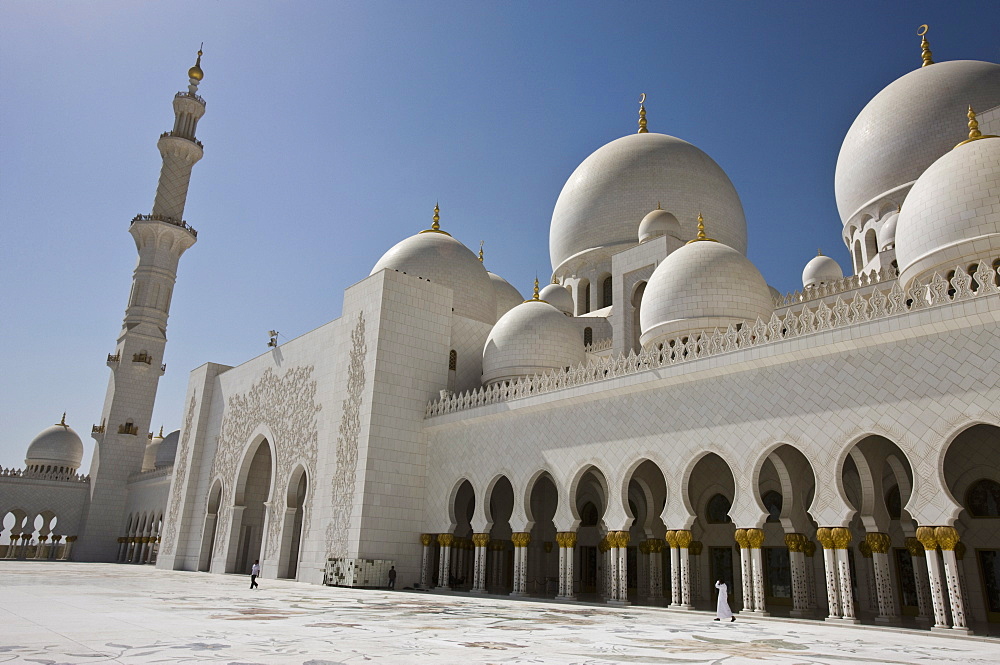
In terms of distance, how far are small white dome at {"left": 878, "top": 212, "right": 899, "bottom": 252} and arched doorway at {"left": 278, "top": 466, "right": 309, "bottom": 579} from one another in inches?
486

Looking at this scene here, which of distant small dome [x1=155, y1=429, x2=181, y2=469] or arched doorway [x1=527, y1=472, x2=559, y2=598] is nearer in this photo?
arched doorway [x1=527, y1=472, x2=559, y2=598]

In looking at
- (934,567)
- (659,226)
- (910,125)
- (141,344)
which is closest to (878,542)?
(934,567)

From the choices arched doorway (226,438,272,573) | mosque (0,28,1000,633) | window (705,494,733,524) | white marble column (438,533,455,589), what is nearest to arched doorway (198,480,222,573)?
mosque (0,28,1000,633)

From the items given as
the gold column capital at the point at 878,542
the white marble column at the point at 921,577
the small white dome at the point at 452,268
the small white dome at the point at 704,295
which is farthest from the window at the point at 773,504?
the small white dome at the point at 452,268

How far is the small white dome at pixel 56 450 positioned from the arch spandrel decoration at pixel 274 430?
1300 cm

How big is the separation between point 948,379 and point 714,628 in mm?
3466

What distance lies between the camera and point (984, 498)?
9.26 metres

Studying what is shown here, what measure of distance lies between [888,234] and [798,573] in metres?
7.78

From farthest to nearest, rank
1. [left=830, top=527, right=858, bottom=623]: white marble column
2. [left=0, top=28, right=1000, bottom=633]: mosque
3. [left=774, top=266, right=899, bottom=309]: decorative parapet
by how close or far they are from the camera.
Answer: [left=774, top=266, right=899, bottom=309]: decorative parapet < [left=0, top=28, right=1000, bottom=633]: mosque < [left=830, top=527, right=858, bottom=623]: white marble column

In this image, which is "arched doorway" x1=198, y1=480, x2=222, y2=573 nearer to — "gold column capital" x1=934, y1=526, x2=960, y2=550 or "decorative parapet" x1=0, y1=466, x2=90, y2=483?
"decorative parapet" x1=0, y1=466, x2=90, y2=483

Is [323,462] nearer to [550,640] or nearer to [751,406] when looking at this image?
[751,406]

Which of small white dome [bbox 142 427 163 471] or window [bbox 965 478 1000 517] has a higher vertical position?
small white dome [bbox 142 427 163 471]

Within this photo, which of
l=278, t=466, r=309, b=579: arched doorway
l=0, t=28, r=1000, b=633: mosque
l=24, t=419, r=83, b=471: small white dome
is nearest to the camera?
l=0, t=28, r=1000, b=633: mosque

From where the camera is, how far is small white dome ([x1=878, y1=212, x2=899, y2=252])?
13.7 metres
